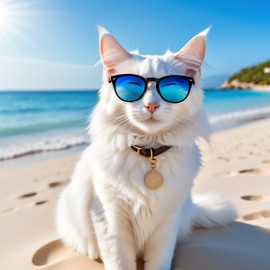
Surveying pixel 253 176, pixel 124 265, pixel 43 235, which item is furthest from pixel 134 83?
pixel 253 176

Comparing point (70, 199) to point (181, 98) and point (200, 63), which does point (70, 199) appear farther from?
point (200, 63)

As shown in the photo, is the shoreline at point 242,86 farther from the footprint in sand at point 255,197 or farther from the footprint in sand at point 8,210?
the footprint in sand at point 8,210

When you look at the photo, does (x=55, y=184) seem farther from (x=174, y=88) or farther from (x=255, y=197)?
(x=174, y=88)

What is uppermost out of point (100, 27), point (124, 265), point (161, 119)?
point (100, 27)

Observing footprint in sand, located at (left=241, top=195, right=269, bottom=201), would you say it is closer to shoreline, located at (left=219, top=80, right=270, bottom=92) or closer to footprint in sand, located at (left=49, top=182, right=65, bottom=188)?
footprint in sand, located at (left=49, top=182, right=65, bottom=188)

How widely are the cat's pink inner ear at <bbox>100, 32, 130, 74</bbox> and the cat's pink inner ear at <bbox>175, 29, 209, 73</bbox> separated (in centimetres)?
29

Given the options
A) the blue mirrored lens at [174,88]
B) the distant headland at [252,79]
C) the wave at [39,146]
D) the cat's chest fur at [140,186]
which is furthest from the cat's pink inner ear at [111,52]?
the distant headland at [252,79]

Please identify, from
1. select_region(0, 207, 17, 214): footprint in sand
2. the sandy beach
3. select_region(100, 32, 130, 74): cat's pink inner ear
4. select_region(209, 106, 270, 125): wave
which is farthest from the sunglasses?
select_region(209, 106, 270, 125): wave

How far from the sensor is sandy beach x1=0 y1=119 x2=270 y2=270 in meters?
1.89

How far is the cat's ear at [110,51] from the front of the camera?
163 cm

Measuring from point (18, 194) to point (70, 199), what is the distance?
5.79 ft

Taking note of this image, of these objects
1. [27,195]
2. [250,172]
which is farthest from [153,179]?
[250,172]

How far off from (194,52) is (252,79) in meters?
56.7

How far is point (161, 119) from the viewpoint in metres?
1.57
